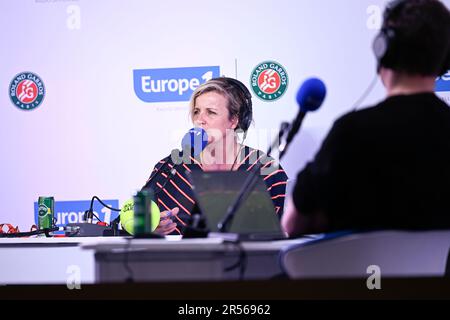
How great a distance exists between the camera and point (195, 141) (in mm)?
3184

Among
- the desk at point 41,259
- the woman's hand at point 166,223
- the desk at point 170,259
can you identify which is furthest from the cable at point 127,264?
the woman's hand at point 166,223

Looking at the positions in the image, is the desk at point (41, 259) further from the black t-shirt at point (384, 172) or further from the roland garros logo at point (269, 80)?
the roland garros logo at point (269, 80)

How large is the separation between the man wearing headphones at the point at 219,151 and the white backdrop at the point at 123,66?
5.7 inches

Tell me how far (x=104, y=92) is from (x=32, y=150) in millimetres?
510

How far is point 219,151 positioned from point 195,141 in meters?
0.13

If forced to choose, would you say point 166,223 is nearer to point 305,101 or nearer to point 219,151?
point 219,151

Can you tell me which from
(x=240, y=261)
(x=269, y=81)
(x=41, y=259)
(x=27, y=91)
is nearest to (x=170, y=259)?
(x=240, y=261)

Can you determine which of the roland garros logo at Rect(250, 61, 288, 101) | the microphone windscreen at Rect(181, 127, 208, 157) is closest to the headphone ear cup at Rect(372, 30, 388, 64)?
the microphone windscreen at Rect(181, 127, 208, 157)

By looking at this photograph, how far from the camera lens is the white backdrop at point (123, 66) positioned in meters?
3.34

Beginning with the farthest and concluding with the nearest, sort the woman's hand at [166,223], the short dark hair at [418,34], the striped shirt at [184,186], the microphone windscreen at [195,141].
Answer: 1. the microphone windscreen at [195,141]
2. the striped shirt at [184,186]
3. the woman's hand at [166,223]
4. the short dark hair at [418,34]

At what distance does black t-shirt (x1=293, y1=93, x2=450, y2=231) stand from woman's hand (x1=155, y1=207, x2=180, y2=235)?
4.62ft

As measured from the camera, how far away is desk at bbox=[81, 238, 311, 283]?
1342mm

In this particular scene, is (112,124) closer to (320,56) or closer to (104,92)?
(104,92)
